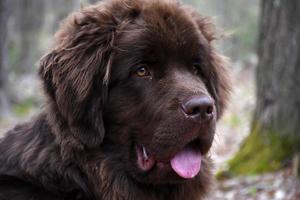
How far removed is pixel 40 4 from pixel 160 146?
82.4 ft

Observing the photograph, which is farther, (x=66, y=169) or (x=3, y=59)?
(x=3, y=59)

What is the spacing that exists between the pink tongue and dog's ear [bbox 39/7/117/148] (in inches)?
24.6

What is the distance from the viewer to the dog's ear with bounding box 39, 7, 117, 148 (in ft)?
14.0

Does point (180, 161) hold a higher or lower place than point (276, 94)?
higher

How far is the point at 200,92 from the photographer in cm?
409

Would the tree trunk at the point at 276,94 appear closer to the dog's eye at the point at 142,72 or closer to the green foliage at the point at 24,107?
the dog's eye at the point at 142,72

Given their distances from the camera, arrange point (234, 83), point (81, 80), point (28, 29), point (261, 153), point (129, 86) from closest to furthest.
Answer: point (81, 80) < point (129, 86) < point (234, 83) < point (261, 153) < point (28, 29)

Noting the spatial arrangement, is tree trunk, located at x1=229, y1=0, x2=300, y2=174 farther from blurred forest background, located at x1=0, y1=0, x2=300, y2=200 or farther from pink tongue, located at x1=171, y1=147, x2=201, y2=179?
pink tongue, located at x1=171, y1=147, x2=201, y2=179

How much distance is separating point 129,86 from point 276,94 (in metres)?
3.24

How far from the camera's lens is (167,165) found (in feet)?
14.0

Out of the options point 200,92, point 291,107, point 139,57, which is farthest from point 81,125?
point 291,107

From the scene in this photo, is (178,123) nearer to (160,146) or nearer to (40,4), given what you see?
(160,146)

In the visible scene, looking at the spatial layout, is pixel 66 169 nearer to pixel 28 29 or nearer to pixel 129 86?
pixel 129 86

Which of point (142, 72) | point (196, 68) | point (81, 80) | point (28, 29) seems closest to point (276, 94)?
point (196, 68)
